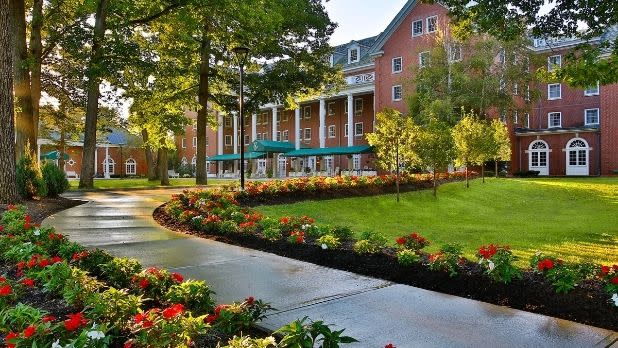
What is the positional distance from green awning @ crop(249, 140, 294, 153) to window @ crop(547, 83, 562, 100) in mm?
28004

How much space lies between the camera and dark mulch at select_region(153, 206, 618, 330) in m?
4.25

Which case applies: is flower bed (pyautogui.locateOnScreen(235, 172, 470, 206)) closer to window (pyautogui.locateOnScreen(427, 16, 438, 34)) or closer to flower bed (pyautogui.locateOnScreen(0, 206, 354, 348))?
flower bed (pyautogui.locateOnScreen(0, 206, 354, 348))

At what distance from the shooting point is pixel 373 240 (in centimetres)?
668

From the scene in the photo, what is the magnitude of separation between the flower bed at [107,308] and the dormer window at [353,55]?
50273mm

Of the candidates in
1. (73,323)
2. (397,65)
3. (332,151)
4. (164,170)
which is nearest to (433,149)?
(73,323)

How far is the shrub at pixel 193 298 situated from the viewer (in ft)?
12.7

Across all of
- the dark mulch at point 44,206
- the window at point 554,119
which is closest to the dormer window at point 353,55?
the window at point 554,119

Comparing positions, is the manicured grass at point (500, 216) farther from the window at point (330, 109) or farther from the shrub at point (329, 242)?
the window at point (330, 109)

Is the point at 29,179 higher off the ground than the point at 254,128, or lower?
lower

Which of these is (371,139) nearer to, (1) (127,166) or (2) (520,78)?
(2) (520,78)

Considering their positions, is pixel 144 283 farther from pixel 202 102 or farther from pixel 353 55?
pixel 353 55

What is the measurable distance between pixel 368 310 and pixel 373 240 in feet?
7.81

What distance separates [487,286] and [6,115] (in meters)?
12.1

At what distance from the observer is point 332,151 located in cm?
4928
